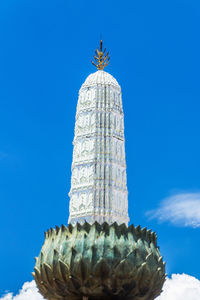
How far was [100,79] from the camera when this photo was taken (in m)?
29.4

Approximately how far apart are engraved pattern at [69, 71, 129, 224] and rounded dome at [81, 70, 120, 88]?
1130 mm

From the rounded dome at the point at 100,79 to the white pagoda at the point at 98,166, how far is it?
3.57ft

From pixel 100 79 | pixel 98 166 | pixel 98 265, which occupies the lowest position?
pixel 98 265

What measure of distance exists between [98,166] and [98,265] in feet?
52.5

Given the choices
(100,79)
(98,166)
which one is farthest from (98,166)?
(100,79)

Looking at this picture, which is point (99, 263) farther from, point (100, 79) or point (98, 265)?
point (100, 79)

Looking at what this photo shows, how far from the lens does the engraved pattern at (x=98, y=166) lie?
2608cm

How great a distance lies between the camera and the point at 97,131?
88.8 feet

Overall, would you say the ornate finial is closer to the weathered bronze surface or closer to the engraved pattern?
the engraved pattern

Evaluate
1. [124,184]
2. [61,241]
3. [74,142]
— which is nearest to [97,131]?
[74,142]

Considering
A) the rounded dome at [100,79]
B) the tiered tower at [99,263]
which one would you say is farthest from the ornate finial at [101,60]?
the tiered tower at [99,263]

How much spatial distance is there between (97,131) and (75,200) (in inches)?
158

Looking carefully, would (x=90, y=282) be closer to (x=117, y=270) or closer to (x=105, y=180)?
(x=117, y=270)

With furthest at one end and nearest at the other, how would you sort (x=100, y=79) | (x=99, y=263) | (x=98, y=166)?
(x=100, y=79), (x=98, y=166), (x=99, y=263)
